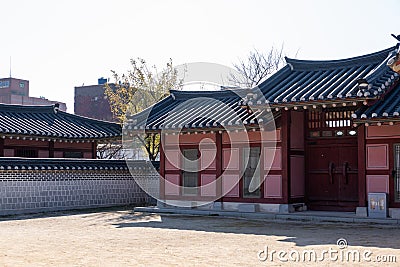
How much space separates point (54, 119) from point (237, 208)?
1173 centimetres

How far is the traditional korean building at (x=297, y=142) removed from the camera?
14711 mm

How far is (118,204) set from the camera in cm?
2209

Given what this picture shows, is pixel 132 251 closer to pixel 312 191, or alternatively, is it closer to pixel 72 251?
pixel 72 251

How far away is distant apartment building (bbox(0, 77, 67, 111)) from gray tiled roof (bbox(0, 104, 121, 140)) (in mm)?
41726

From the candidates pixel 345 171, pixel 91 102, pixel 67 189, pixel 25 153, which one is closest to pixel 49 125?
pixel 25 153

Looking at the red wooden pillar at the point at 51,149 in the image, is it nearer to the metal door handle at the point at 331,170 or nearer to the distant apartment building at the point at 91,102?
the metal door handle at the point at 331,170

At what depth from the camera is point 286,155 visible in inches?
638

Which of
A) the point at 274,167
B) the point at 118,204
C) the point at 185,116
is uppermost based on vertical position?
the point at 185,116

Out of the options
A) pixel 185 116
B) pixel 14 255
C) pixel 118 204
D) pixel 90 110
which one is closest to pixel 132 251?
pixel 14 255

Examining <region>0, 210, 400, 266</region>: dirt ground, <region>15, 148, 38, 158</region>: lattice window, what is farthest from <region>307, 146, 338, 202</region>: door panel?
<region>15, 148, 38, 158</region>: lattice window

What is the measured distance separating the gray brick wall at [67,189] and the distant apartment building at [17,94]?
46.3 metres

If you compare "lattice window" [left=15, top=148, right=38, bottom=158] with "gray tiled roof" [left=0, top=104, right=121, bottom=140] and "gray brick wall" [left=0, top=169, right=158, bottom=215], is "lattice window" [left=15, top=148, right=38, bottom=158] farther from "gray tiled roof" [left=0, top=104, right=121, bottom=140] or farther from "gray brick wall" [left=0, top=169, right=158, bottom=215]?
"gray brick wall" [left=0, top=169, right=158, bottom=215]

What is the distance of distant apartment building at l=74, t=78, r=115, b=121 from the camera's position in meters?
57.4

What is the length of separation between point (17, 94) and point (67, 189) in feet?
181
